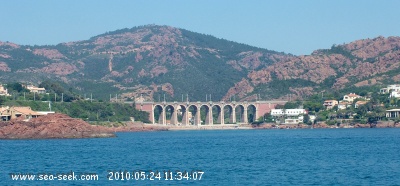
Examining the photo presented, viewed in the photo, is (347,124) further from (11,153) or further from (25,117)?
(11,153)

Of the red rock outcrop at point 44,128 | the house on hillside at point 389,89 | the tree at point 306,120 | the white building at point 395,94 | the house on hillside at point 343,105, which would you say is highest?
the house on hillside at point 389,89

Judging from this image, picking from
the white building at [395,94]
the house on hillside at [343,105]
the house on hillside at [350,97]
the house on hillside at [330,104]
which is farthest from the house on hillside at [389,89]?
the house on hillside at [330,104]

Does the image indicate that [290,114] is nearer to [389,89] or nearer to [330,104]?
[330,104]

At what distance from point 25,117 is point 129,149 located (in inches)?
1379

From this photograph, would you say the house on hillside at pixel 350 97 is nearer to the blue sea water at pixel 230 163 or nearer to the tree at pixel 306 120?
the tree at pixel 306 120

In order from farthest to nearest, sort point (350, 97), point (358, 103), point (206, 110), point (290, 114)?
point (206, 110), point (290, 114), point (350, 97), point (358, 103)

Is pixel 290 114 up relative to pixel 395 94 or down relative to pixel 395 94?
down

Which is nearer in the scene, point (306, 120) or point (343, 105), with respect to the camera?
point (306, 120)

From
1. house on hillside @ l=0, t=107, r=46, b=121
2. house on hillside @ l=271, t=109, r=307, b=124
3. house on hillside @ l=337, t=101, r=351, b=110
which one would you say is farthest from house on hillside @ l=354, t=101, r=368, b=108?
house on hillside @ l=0, t=107, r=46, b=121

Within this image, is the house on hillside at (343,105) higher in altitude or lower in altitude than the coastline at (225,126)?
higher

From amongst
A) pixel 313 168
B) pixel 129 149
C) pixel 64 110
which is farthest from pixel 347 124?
pixel 313 168

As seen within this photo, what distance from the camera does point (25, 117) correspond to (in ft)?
361

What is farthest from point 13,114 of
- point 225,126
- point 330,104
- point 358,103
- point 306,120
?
point 225,126

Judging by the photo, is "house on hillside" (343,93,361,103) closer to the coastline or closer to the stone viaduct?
the coastline
